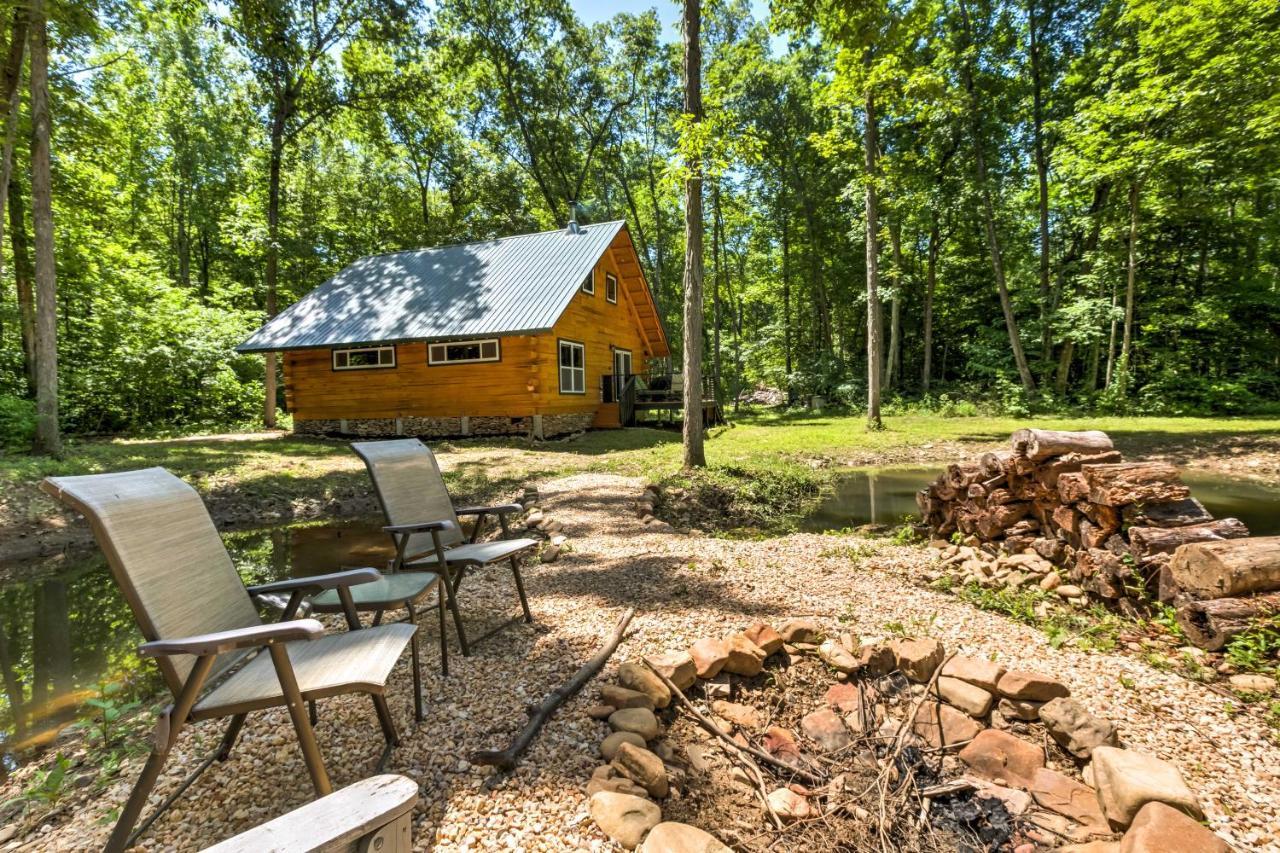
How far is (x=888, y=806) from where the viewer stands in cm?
192

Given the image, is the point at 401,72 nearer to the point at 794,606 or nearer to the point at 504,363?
the point at 504,363

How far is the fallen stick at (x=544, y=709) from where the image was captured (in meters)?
1.94

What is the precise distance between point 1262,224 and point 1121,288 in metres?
3.38

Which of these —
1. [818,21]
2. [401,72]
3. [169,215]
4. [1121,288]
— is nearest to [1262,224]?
[1121,288]

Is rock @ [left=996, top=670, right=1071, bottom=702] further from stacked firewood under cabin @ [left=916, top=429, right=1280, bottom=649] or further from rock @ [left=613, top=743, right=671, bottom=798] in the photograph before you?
rock @ [left=613, top=743, right=671, bottom=798]

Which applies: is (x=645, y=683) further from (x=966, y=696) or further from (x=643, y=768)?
(x=966, y=696)

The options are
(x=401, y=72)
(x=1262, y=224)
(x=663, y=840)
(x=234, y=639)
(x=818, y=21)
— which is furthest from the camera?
(x=401, y=72)

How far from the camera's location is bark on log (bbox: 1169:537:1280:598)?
2842 mm

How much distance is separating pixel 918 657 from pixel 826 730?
606 mm

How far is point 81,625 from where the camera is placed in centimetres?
406

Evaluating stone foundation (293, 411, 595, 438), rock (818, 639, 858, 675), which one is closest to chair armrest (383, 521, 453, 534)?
rock (818, 639, 858, 675)

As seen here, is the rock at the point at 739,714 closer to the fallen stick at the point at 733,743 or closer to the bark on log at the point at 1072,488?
the fallen stick at the point at 733,743

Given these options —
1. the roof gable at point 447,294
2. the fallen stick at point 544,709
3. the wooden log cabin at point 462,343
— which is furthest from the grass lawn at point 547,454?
the fallen stick at point 544,709

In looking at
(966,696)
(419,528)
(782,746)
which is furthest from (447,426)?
(966,696)
